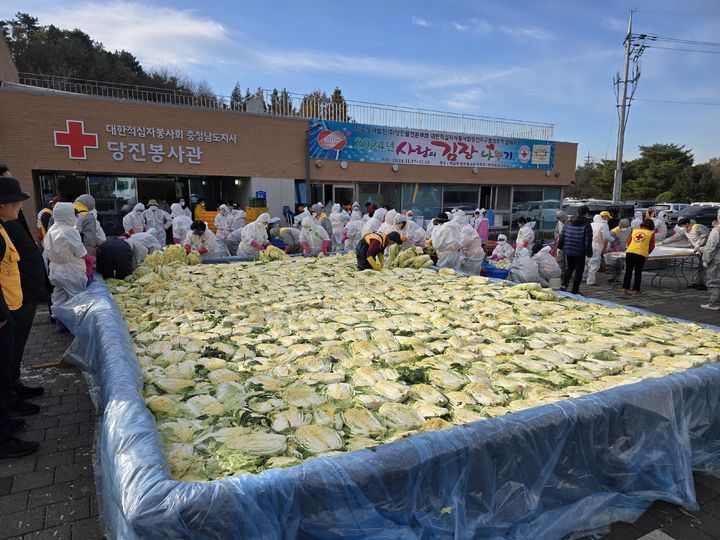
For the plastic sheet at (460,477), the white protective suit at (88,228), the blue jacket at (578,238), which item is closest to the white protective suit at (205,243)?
the white protective suit at (88,228)

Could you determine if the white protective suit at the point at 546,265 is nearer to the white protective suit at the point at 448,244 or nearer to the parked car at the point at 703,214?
the white protective suit at the point at 448,244

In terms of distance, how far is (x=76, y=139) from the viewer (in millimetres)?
11562

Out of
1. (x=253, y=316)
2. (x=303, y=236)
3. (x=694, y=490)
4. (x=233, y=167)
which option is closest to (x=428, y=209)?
(x=233, y=167)

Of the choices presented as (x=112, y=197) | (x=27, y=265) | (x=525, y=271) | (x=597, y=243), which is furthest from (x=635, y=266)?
(x=112, y=197)

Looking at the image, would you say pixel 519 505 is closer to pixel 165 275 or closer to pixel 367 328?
pixel 367 328

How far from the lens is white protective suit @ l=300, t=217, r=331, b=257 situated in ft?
31.5

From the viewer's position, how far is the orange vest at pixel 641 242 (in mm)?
8812

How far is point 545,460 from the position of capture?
2.34m

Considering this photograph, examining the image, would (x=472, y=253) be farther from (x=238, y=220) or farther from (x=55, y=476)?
(x=55, y=476)

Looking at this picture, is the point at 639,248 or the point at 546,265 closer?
the point at 546,265

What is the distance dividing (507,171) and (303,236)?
1311 centimetres

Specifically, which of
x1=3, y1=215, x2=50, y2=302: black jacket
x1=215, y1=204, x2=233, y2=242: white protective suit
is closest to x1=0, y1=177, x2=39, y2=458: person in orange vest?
x1=3, y1=215, x2=50, y2=302: black jacket

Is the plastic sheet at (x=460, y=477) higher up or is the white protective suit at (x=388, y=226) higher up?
the white protective suit at (x=388, y=226)

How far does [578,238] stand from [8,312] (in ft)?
28.5
